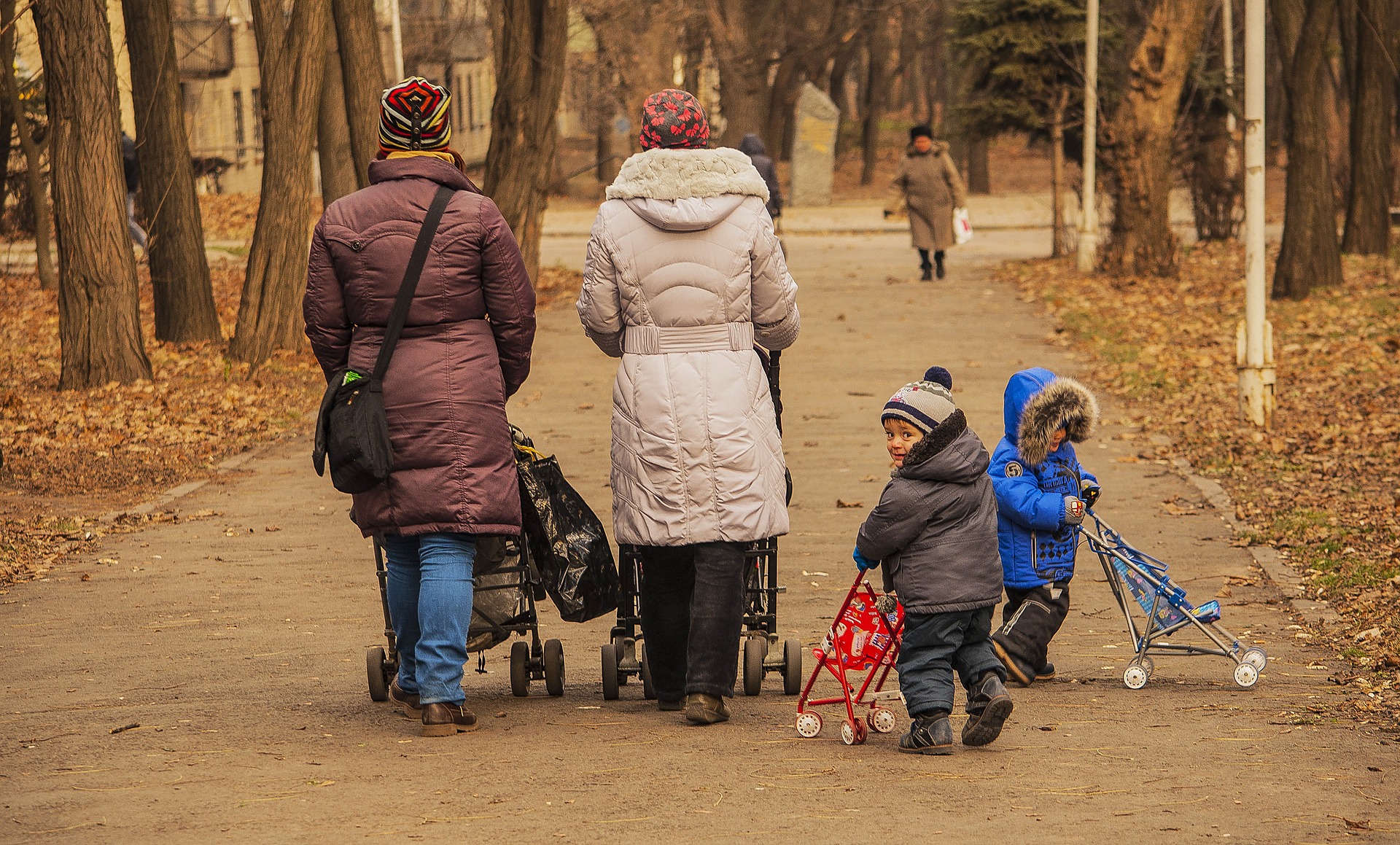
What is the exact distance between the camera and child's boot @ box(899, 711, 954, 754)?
5074mm

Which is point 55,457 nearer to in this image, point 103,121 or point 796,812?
point 103,121

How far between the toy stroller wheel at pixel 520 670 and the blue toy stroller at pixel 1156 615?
205cm

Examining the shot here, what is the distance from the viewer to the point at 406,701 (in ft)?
18.1

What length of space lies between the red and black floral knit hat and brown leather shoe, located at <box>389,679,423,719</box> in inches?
75.2

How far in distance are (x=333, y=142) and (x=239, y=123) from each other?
31755mm

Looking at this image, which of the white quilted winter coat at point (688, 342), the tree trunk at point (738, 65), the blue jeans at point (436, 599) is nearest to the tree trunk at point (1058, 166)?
the tree trunk at point (738, 65)

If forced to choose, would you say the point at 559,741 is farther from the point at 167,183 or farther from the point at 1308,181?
the point at 1308,181

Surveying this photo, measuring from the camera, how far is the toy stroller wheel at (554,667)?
A: 5.88 metres

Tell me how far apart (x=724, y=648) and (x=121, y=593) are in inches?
145

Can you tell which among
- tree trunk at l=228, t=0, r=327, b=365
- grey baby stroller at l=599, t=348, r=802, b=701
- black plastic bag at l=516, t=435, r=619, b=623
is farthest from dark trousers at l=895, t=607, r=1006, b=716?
tree trunk at l=228, t=0, r=327, b=365

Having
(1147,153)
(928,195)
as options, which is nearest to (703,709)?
(928,195)

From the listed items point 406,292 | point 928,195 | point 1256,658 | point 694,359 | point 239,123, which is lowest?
point 1256,658

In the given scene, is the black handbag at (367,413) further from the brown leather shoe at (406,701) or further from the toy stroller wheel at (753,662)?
the toy stroller wheel at (753,662)

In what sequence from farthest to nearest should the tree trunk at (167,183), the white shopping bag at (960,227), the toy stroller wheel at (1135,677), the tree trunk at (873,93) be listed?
the tree trunk at (873,93)
the white shopping bag at (960,227)
the tree trunk at (167,183)
the toy stroller wheel at (1135,677)
